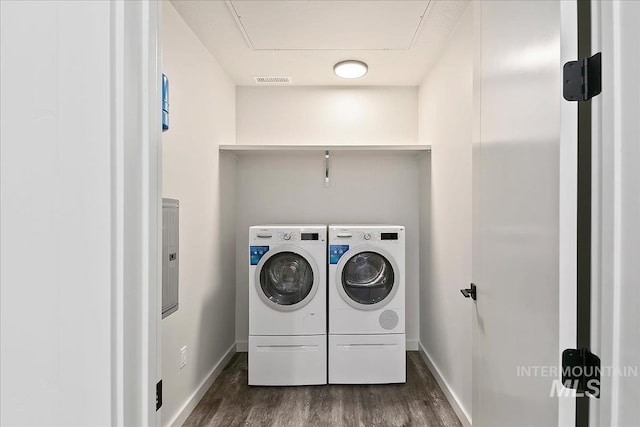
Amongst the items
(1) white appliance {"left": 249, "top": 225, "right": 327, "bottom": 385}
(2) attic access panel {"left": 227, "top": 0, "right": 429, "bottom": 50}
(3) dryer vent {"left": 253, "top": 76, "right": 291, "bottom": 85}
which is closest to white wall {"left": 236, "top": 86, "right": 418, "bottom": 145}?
(3) dryer vent {"left": 253, "top": 76, "right": 291, "bottom": 85}

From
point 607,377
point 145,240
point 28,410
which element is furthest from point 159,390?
point 607,377

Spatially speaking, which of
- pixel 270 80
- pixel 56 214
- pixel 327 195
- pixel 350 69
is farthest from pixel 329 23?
pixel 56 214

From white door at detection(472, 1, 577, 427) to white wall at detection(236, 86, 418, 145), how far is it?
6.94 ft

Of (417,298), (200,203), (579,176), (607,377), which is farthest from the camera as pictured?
Answer: (417,298)

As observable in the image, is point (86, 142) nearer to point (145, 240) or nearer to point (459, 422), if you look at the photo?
point (145, 240)

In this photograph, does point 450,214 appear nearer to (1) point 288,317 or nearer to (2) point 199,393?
(1) point 288,317

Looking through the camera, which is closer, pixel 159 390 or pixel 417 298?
pixel 159 390

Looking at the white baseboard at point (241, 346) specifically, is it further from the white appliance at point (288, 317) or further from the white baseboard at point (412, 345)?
the white baseboard at point (412, 345)

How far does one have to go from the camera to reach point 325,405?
2496 millimetres

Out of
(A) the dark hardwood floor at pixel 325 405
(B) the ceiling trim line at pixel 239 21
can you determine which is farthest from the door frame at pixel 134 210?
(A) the dark hardwood floor at pixel 325 405

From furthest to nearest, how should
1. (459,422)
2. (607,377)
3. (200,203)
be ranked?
(200,203), (459,422), (607,377)

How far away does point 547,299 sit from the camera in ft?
3.11

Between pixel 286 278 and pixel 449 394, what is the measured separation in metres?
1.36

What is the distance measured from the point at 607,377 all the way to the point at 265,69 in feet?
9.89
